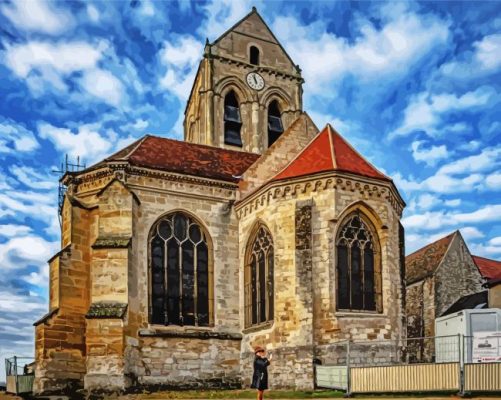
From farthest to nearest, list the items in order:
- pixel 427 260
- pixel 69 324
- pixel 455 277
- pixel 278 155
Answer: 1. pixel 427 260
2. pixel 455 277
3. pixel 278 155
4. pixel 69 324

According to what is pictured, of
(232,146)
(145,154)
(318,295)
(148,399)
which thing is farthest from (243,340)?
(232,146)

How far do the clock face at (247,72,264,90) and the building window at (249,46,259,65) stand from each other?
0.98 m

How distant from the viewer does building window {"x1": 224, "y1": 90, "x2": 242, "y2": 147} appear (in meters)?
32.6

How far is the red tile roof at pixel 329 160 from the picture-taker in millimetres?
20859

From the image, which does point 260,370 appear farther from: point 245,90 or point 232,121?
point 245,90

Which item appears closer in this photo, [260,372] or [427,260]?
[260,372]

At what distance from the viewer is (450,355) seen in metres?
15.5

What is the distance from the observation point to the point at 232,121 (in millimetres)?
32969

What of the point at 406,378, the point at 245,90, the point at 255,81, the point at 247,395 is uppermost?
the point at 255,81

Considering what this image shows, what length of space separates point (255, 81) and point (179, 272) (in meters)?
14.7

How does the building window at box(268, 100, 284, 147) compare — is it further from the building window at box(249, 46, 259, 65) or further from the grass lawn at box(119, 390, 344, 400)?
the grass lawn at box(119, 390, 344, 400)

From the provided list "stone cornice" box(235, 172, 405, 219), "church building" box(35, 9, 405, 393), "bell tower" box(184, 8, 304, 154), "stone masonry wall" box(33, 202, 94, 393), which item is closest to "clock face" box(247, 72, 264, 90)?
"bell tower" box(184, 8, 304, 154)

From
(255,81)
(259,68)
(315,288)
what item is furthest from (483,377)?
(259,68)

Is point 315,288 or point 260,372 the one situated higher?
point 315,288
